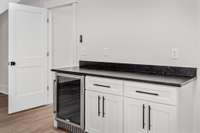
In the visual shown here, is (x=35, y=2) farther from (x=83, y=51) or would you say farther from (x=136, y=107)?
(x=136, y=107)

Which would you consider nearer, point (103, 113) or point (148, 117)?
point (148, 117)

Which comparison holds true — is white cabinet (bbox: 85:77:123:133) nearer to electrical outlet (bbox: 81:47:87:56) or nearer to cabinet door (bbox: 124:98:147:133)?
cabinet door (bbox: 124:98:147:133)

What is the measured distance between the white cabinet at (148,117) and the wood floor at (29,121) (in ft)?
3.96

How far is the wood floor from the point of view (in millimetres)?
2998

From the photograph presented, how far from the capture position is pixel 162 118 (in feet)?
6.82

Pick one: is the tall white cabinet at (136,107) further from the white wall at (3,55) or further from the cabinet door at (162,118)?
the white wall at (3,55)

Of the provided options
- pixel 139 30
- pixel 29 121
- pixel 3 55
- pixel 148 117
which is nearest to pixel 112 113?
pixel 148 117

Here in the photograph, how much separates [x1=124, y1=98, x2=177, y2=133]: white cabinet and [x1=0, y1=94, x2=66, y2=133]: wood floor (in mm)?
1206

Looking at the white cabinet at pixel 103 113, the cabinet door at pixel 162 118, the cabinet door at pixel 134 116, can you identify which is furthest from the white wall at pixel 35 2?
the cabinet door at pixel 162 118

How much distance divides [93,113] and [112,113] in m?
0.30

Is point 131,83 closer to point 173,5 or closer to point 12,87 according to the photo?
point 173,5

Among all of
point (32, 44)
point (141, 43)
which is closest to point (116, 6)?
point (141, 43)

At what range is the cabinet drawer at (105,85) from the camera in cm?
241

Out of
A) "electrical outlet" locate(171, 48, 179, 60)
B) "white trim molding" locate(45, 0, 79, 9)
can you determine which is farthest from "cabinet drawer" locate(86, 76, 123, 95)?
"white trim molding" locate(45, 0, 79, 9)
